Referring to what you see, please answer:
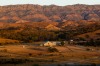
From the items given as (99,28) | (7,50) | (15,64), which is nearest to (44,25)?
(99,28)

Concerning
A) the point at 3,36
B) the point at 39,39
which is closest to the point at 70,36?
→ the point at 39,39

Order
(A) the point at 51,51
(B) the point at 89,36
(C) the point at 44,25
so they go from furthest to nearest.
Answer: (C) the point at 44,25, (B) the point at 89,36, (A) the point at 51,51

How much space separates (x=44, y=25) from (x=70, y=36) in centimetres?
5727

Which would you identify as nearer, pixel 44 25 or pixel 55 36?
pixel 55 36

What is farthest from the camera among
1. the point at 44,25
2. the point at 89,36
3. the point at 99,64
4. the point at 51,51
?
the point at 44,25

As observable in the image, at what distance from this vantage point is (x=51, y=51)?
68250 millimetres

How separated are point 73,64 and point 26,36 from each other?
60103 mm

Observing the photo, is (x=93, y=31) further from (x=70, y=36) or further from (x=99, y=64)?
(x=99, y=64)

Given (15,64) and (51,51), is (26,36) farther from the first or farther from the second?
(15,64)

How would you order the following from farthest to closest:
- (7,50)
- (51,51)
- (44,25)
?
1. (44,25)
2. (7,50)
3. (51,51)

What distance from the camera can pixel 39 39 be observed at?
10481cm

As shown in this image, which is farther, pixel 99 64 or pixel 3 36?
pixel 3 36


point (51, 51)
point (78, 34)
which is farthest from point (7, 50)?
point (78, 34)

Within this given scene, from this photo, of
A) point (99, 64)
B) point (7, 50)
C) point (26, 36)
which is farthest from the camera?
point (26, 36)
